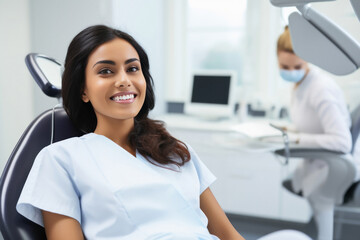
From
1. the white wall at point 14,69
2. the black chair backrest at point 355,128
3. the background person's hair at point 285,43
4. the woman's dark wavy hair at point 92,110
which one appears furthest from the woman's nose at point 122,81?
the white wall at point 14,69

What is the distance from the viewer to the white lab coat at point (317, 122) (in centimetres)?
183

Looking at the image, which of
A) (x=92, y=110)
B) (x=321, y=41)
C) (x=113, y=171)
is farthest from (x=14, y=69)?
(x=321, y=41)

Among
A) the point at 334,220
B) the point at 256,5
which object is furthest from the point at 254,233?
the point at 256,5

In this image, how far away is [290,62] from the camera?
6.68ft

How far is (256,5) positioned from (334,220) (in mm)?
1742

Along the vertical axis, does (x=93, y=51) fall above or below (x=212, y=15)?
below

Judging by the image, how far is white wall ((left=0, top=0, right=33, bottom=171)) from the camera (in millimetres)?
2354

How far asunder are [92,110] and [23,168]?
27 centimetres

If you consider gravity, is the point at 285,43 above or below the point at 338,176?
above

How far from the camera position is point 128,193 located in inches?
35.4

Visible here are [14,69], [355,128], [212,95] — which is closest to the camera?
[355,128]

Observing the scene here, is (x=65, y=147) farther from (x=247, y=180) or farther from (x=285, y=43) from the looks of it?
(x=247, y=180)

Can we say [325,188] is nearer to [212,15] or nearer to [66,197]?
[66,197]

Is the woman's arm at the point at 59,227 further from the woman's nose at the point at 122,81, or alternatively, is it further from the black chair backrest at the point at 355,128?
the black chair backrest at the point at 355,128
